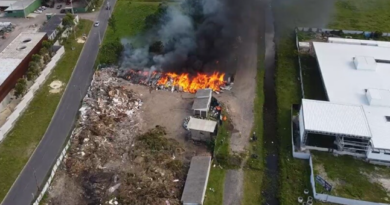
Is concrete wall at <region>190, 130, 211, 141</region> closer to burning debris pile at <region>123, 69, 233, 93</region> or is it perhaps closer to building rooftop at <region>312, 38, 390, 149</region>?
burning debris pile at <region>123, 69, 233, 93</region>

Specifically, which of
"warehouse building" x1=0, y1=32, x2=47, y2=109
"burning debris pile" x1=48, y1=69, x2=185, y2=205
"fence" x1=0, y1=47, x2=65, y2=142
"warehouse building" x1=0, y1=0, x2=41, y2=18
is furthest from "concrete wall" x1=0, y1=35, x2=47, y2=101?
"warehouse building" x1=0, y1=0, x2=41, y2=18

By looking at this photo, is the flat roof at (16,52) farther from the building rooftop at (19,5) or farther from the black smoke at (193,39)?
the building rooftop at (19,5)

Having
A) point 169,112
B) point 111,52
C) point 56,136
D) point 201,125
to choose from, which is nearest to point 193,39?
point 111,52

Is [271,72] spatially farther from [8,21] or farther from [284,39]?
[8,21]

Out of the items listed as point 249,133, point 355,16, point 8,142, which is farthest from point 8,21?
point 355,16

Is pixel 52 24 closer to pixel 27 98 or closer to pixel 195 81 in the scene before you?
pixel 27 98

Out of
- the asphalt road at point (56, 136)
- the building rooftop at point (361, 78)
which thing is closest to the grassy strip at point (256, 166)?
the building rooftop at point (361, 78)
